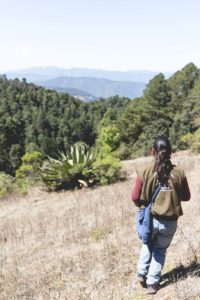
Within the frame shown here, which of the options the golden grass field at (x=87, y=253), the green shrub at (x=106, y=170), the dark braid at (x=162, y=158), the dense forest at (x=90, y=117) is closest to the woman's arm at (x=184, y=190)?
the dark braid at (x=162, y=158)

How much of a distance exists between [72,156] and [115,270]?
22.0 ft

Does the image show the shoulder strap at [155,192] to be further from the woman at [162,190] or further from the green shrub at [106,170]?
the green shrub at [106,170]

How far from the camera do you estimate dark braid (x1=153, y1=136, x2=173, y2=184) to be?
3490 millimetres

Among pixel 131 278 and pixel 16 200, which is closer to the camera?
pixel 131 278

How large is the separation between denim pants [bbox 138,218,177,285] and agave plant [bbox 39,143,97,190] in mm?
6682

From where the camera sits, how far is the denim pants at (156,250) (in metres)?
3.62

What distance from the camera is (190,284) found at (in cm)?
371

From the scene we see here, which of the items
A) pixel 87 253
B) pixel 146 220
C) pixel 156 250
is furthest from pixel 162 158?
pixel 87 253

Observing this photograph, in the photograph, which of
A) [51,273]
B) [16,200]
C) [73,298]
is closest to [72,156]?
[16,200]

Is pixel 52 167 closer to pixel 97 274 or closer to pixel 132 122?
pixel 97 274

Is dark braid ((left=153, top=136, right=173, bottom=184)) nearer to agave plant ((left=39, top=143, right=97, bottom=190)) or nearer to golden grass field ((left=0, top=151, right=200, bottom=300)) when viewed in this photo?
golden grass field ((left=0, top=151, right=200, bottom=300))

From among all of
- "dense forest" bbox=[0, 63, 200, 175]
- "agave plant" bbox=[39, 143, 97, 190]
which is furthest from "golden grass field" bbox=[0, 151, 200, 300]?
"dense forest" bbox=[0, 63, 200, 175]

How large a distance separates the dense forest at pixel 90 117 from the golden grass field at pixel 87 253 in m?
23.4

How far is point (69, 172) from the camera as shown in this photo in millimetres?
10570
